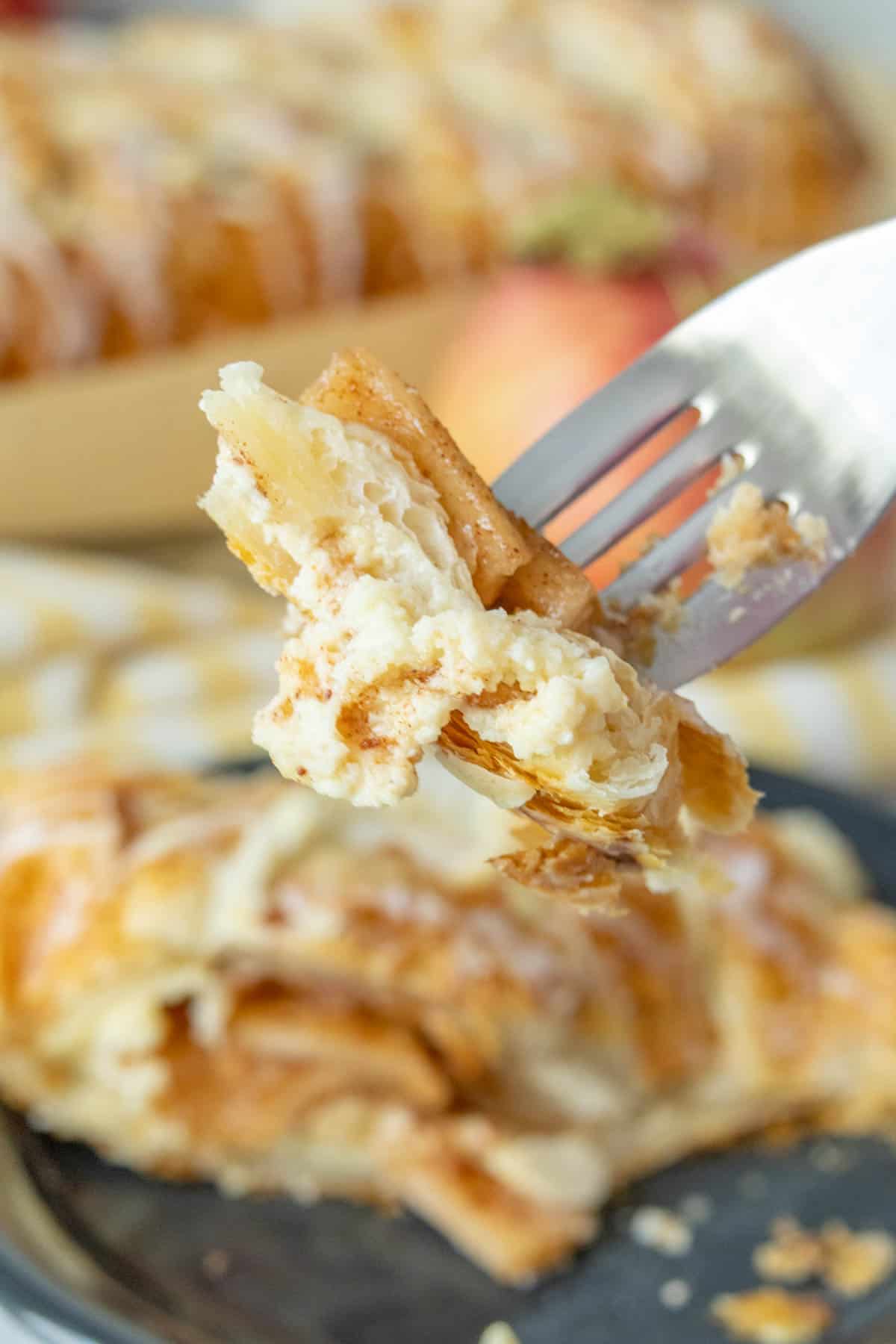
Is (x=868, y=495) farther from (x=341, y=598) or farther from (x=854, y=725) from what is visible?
(x=854, y=725)

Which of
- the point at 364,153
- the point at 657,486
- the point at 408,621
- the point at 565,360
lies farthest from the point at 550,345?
the point at 408,621

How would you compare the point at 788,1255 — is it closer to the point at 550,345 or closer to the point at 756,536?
the point at 756,536

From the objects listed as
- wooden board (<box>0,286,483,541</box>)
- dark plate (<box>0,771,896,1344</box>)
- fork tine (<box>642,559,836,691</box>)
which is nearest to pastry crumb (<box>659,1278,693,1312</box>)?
dark plate (<box>0,771,896,1344</box>)

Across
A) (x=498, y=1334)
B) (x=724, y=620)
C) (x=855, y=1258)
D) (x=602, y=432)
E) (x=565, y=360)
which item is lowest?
(x=855, y=1258)

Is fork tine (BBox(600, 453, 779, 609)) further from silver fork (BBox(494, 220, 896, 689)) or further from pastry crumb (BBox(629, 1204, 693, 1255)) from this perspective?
pastry crumb (BBox(629, 1204, 693, 1255))

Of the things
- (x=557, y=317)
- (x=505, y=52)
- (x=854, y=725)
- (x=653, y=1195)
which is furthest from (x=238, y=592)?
(x=505, y=52)

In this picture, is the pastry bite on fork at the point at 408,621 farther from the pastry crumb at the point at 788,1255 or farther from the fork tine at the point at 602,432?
the pastry crumb at the point at 788,1255
